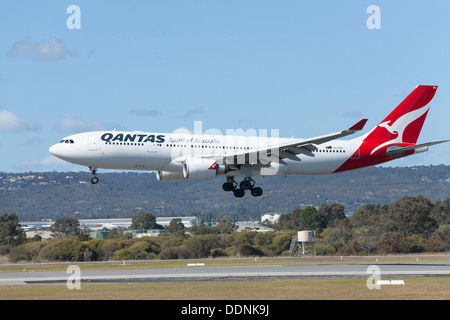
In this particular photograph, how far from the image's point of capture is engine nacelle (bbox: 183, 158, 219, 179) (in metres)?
47.2

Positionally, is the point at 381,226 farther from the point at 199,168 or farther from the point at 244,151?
the point at 199,168

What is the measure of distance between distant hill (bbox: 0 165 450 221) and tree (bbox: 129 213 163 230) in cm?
796

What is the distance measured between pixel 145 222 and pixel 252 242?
50.6 m

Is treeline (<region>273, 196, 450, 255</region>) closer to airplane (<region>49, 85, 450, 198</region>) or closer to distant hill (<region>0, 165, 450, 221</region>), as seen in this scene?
distant hill (<region>0, 165, 450, 221</region>)

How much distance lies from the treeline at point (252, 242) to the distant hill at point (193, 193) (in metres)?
6.12

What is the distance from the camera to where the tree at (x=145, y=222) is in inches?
5177

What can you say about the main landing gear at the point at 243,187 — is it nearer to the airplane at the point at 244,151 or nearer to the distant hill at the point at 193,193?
the airplane at the point at 244,151

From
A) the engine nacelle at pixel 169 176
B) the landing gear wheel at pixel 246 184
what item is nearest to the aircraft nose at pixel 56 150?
the engine nacelle at pixel 169 176

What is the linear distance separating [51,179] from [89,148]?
6094 inches

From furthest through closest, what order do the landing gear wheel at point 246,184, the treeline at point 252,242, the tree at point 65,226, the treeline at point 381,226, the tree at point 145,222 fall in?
the tree at point 145,222
the tree at point 65,226
the treeline at point 381,226
the treeline at point 252,242
the landing gear wheel at point 246,184

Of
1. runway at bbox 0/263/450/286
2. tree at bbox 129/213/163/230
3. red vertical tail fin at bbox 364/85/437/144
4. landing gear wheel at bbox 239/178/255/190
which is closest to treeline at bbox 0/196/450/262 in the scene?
landing gear wheel at bbox 239/178/255/190

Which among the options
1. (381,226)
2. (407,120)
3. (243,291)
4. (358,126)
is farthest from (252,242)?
(243,291)

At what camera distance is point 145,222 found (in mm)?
132125
